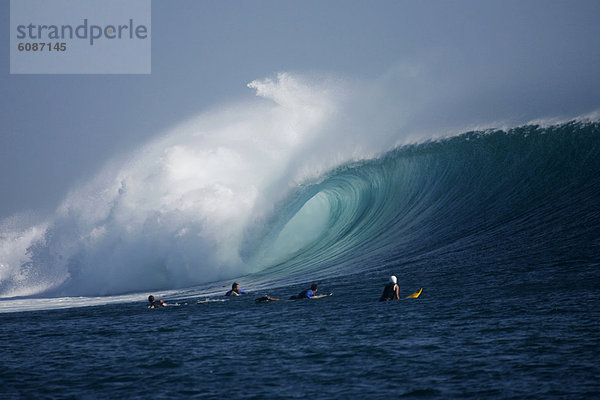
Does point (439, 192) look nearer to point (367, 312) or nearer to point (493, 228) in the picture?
point (493, 228)

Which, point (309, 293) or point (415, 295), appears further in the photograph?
point (309, 293)

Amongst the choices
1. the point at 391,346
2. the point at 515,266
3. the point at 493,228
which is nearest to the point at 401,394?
the point at 391,346

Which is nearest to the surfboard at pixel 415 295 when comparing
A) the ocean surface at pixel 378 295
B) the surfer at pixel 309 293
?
the ocean surface at pixel 378 295

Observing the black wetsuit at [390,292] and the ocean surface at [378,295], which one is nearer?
the ocean surface at [378,295]

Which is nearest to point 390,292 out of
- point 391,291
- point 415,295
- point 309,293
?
point 391,291

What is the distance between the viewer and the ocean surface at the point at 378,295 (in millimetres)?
5695

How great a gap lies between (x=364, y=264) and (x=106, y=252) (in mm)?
13010

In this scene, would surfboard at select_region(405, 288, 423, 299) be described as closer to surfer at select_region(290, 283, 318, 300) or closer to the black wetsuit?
the black wetsuit

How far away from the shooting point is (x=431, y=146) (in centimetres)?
2303

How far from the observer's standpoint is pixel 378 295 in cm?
1079

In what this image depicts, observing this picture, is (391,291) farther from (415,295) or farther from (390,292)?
(415,295)

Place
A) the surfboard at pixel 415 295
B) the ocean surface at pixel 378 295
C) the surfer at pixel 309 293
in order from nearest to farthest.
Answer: the ocean surface at pixel 378 295 → the surfboard at pixel 415 295 → the surfer at pixel 309 293

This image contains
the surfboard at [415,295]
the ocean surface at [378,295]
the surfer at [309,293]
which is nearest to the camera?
the ocean surface at [378,295]

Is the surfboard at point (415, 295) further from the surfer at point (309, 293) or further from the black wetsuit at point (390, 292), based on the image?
the surfer at point (309, 293)
